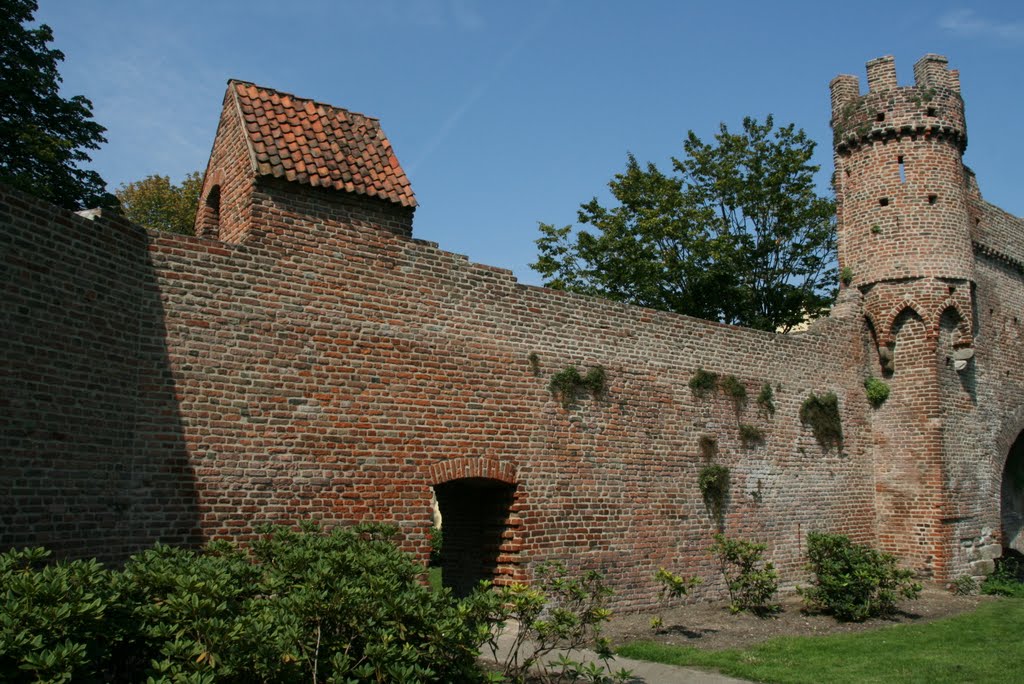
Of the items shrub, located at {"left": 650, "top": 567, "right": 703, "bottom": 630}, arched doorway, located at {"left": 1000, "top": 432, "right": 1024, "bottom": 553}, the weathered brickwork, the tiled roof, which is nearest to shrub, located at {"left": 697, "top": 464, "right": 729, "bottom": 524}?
the weathered brickwork

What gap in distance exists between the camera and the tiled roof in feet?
33.9

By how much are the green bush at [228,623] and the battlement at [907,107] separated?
52.4 feet

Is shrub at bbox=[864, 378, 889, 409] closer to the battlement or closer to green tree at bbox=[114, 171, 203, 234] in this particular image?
the battlement

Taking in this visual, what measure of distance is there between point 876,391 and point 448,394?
11294mm

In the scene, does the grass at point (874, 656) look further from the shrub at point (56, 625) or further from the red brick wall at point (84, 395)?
the shrub at point (56, 625)

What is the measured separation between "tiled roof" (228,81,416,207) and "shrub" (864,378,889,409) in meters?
12.1

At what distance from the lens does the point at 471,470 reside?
1142 centimetres

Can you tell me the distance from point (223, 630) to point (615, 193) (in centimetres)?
2518

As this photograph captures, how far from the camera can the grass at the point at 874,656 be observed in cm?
974

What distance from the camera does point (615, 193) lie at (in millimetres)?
29078

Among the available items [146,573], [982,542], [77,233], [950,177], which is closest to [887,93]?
[950,177]

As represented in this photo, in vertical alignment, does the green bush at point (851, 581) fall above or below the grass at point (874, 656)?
above

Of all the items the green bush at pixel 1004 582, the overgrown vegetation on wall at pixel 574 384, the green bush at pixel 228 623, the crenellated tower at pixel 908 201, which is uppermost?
the crenellated tower at pixel 908 201

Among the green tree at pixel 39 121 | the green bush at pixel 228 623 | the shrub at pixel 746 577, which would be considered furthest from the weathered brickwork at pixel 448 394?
the green tree at pixel 39 121
